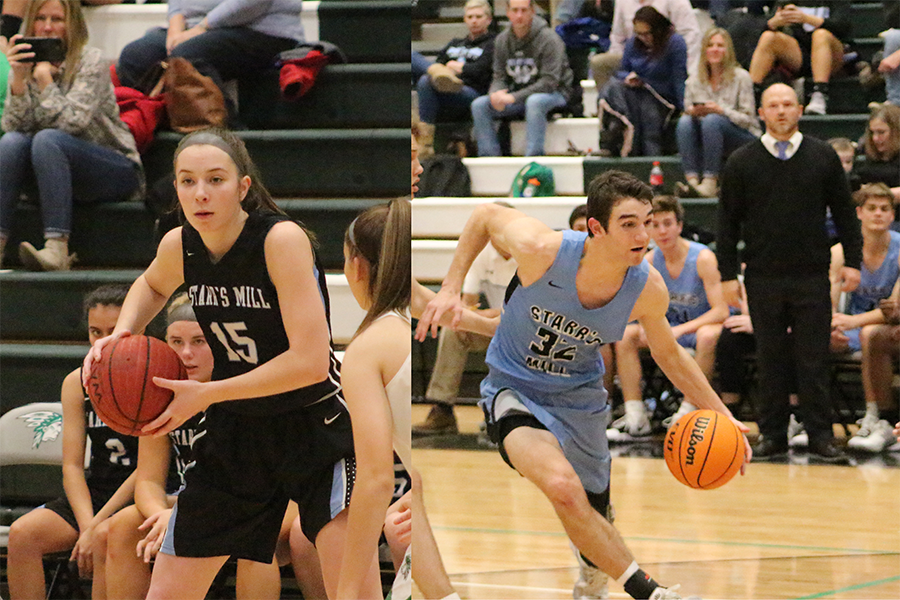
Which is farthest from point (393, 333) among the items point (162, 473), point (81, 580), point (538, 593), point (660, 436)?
point (660, 436)

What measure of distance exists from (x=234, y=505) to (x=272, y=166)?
75 centimetres

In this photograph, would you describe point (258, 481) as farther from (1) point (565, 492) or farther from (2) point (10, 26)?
(2) point (10, 26)

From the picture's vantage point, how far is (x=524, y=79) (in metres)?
4.26

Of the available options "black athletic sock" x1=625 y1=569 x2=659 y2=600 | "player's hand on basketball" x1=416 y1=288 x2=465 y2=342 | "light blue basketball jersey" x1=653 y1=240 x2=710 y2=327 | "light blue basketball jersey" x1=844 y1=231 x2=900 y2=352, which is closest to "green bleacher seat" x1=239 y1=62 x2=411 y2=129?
"player's hand on basketball" x1=416 y1=288 x2=465 y2=342

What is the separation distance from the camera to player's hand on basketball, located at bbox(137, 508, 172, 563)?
2.27 metres

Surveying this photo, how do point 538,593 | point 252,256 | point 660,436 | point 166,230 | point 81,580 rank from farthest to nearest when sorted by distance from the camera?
point 660,436 → point 538,593 → point 81,580 → point 166,230 → point 252,256

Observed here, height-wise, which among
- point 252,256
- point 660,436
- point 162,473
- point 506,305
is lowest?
point 660,436

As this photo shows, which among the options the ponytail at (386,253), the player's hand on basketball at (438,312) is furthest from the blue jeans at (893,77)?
the ponytail at (386,253)

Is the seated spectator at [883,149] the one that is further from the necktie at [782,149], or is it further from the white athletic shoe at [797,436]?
the white athletic shoe at [797,436]

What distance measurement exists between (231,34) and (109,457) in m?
0.99

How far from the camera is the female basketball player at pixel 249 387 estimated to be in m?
2.02

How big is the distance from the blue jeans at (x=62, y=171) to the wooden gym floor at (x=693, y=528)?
2.99 ft

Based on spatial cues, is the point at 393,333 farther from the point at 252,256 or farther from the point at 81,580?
the point at 81,580

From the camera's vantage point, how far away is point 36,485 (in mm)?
2600
